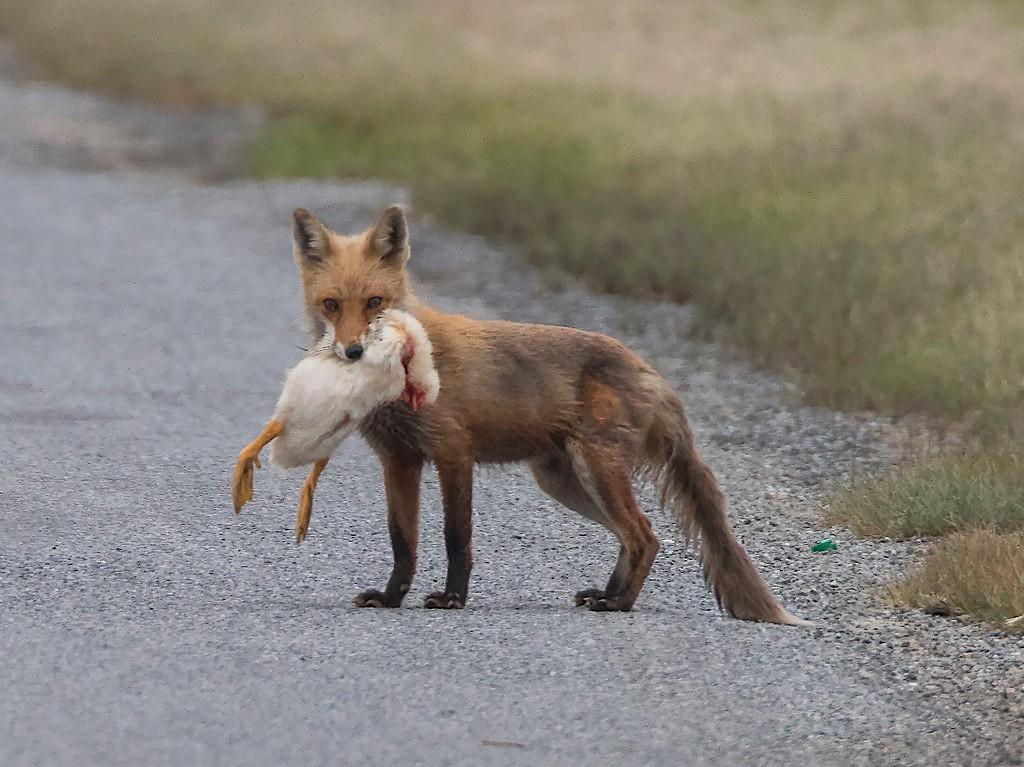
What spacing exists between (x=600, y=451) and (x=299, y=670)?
59.8 inches

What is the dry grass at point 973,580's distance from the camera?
6293mm

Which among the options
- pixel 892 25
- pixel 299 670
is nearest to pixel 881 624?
pixel 299 670

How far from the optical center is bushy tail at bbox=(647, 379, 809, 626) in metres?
6.50

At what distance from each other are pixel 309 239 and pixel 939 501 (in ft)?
8.91

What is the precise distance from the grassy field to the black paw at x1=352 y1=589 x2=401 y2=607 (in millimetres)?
2184

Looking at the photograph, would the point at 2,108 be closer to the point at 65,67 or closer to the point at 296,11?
the point at 65,67

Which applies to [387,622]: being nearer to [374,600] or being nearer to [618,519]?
[374,600]

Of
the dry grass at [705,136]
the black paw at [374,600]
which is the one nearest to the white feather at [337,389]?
the black paw at [374,600]

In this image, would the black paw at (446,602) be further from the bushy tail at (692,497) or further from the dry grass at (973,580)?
the dry grass at (973,580)

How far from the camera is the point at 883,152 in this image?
A: 1677cm

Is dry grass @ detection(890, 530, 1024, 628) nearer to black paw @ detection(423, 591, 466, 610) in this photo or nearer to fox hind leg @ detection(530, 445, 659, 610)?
fox hind leg @ detection(530, 445, 659, 610)

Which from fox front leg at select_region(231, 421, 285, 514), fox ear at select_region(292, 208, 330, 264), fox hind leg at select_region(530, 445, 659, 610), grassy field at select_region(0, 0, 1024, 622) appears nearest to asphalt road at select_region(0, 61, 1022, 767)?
fox hind leg at select_region(530, 445, 659, 610)

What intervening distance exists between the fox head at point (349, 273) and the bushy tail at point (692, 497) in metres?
0.99

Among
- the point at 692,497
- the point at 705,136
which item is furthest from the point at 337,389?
the point at 705,136
